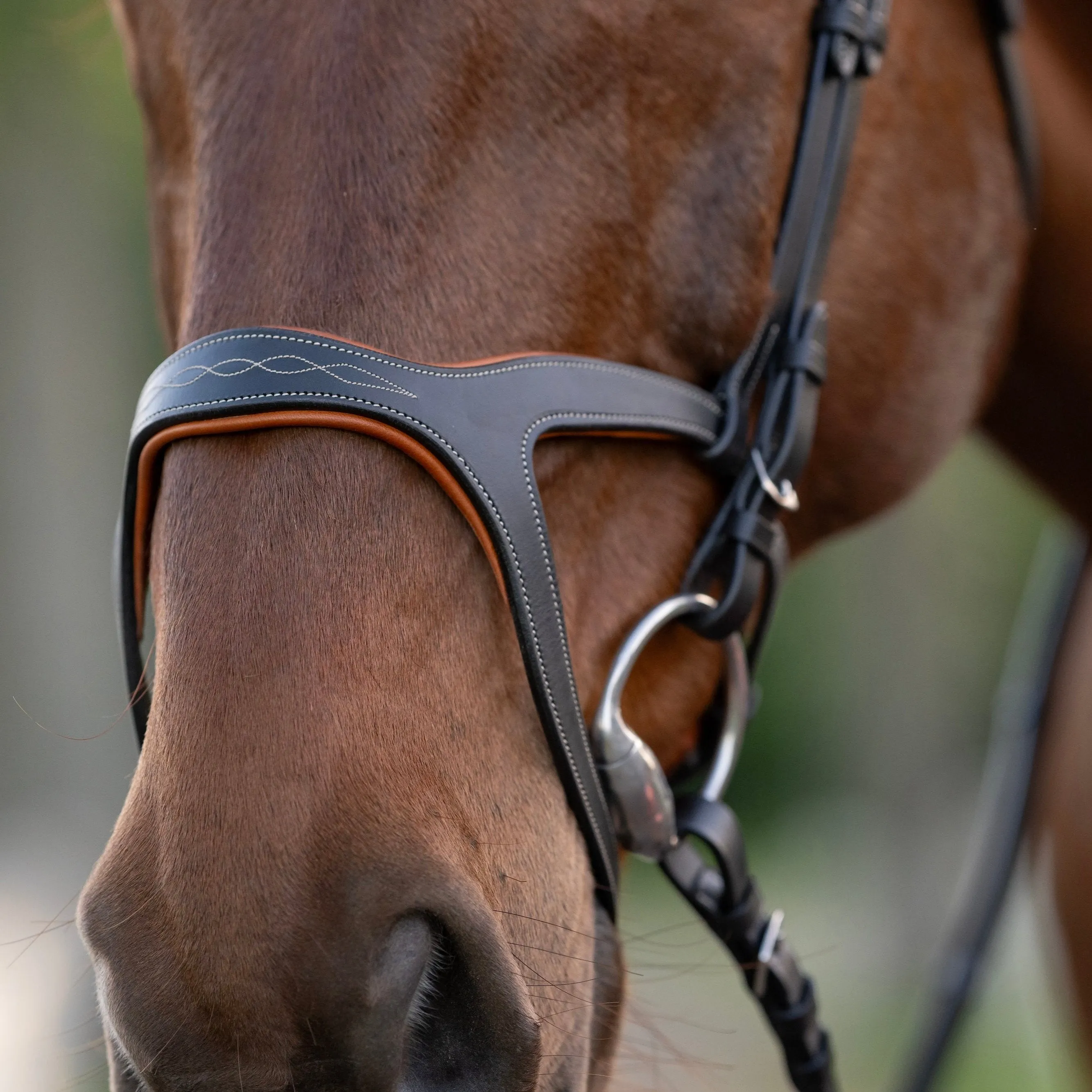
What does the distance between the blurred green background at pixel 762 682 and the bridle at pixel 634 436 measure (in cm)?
96

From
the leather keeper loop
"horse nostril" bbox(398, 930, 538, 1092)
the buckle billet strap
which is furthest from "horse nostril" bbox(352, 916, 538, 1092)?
the leather keeper loop

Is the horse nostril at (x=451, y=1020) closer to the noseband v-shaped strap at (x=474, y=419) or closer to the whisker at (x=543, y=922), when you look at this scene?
the whisker at (x=543, y=922)

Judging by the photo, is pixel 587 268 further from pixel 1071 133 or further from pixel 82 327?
pixel 82 327

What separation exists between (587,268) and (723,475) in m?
0.24

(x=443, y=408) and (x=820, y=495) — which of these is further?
(x=820, y=495)

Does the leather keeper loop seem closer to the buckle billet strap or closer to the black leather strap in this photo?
the buckle billet strap

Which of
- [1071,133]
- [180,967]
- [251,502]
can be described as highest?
[1071,133]

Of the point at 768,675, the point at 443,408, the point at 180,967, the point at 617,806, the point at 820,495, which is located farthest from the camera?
the point at 768,675

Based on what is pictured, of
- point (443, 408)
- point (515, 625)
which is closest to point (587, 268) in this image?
point (443, 408)

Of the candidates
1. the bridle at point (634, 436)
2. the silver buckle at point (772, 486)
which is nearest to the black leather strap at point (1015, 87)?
the bridle at point (634, 436)

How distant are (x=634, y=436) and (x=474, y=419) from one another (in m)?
0.18

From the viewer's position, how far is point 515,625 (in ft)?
2.81

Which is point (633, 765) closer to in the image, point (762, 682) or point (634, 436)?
point (634, 436)

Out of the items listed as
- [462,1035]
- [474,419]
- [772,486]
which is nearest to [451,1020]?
[462,1035]
